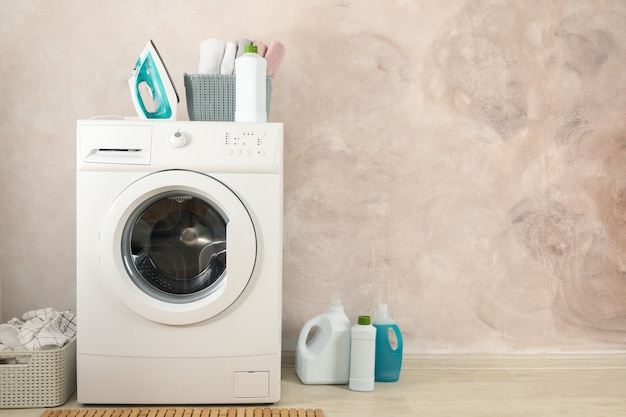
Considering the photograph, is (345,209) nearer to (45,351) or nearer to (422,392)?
(422,392)

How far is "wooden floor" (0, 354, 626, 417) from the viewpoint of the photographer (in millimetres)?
2244

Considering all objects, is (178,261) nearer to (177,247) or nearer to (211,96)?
(177,247)

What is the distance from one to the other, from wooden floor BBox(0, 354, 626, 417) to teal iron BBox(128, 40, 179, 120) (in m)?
1.02

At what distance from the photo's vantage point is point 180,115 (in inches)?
108

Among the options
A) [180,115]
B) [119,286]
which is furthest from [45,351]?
[180,115]

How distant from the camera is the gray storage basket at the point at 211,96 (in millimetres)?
2363

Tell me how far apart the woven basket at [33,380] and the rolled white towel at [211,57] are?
106cm

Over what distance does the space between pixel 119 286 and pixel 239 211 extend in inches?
17.3

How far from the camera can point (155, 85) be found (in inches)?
93.2

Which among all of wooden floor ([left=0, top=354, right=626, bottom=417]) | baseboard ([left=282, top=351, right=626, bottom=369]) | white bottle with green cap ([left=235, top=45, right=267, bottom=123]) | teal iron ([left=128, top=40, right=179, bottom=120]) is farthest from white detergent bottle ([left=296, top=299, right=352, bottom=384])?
teal iron ([left=128, top=40, right=179, bottom=120])

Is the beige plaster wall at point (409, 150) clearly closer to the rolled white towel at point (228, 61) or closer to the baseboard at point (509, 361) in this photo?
the baseboard at point (509, 361)

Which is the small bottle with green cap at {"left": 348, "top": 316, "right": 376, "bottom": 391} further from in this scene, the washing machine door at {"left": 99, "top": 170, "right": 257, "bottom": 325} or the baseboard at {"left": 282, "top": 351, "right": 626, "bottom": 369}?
the washing machine door at {"left": 99, "top": 170, "right": 257, "bottom": 325}

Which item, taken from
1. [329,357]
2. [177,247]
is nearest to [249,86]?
[177,247]

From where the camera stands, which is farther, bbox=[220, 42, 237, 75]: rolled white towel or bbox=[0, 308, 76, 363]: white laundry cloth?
bbox=[220, 42, 237, 75]: rolled white towel
